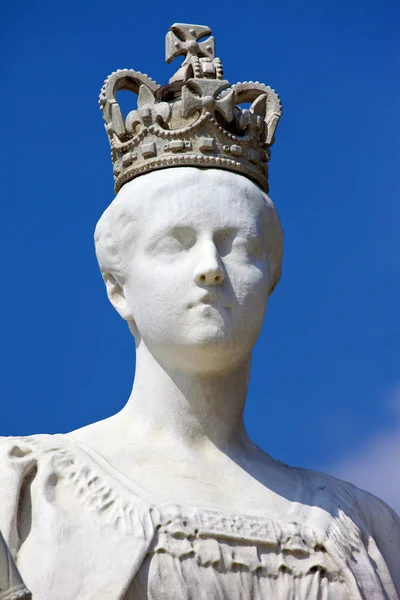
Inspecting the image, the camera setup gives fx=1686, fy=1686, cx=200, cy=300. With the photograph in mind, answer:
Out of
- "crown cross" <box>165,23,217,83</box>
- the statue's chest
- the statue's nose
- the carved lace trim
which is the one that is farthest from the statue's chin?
"crown cross" <box>165,23,217,83</box>

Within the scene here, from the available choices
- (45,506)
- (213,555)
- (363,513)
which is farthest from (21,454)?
(363,513)

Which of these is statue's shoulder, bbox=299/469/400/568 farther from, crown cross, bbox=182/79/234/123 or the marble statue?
crown cross, bbox=182/79/234/123

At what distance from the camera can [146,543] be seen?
33.0 feet

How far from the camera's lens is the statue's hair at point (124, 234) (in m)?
11.1

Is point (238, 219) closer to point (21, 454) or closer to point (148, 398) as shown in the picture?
point (148, 398)

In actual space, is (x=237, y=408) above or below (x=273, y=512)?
above

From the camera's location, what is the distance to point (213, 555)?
1016 centimetres

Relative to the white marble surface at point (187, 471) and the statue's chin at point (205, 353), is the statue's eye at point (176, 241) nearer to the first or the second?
the white marble surface at point (187, 471)

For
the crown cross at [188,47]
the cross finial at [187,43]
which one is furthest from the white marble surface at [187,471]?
the cross finial at [187,43]

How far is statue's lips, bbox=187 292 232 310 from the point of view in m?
10.6

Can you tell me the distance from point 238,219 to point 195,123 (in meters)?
0.74

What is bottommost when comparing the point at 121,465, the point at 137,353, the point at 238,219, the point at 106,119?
the point at 121,465

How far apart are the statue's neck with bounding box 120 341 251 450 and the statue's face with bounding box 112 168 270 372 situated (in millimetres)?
123

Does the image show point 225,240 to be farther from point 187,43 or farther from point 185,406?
point 187,43
